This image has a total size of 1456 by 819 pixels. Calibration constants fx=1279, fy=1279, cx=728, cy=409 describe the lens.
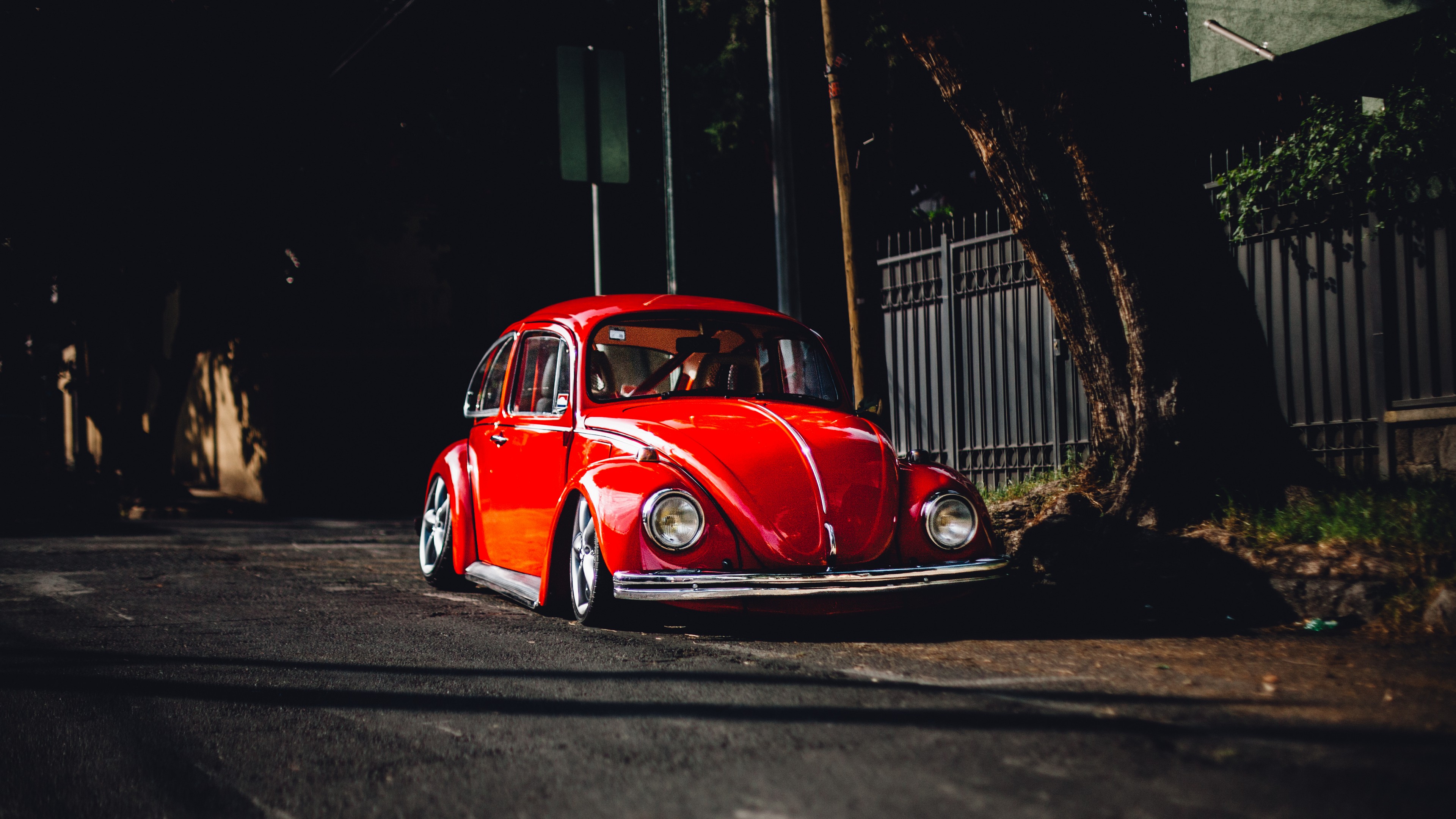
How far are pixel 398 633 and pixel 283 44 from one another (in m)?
14.2

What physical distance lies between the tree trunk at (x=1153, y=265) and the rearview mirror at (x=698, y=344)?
221 centimetres

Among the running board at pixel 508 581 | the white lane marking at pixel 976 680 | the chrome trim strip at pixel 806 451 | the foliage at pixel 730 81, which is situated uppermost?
the foliage at pixel 730 81

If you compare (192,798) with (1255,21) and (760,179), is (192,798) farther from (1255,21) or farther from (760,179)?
(760,179)

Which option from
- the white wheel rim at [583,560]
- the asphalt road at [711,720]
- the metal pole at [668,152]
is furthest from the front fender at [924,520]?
the metal pole at [668,152]

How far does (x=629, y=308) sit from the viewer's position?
7.72 m

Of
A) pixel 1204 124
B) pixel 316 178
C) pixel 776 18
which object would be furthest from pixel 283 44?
pixel 1204 124

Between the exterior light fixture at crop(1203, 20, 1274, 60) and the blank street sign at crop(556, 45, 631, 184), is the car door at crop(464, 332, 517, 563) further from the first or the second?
the exterior light fixture at crop(1203, 20, 1274, 60)

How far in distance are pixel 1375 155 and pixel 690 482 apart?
454 cm

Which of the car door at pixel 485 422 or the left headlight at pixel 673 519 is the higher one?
the car door at pixel 485 422

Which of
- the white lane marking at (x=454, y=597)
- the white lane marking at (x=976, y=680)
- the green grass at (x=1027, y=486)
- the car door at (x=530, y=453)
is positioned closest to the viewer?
the white lane marking at (x=976, y=680)

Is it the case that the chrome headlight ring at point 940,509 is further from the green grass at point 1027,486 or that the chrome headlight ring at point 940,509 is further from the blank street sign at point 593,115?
the blank street sign at point 593,115

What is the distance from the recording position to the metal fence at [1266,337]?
760cm

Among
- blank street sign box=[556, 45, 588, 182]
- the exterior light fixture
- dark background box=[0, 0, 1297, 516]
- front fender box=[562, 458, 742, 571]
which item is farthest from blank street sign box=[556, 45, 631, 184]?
front fender box=[562, 458, 742, 571]

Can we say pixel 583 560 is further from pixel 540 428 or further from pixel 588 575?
pixel 540 428
